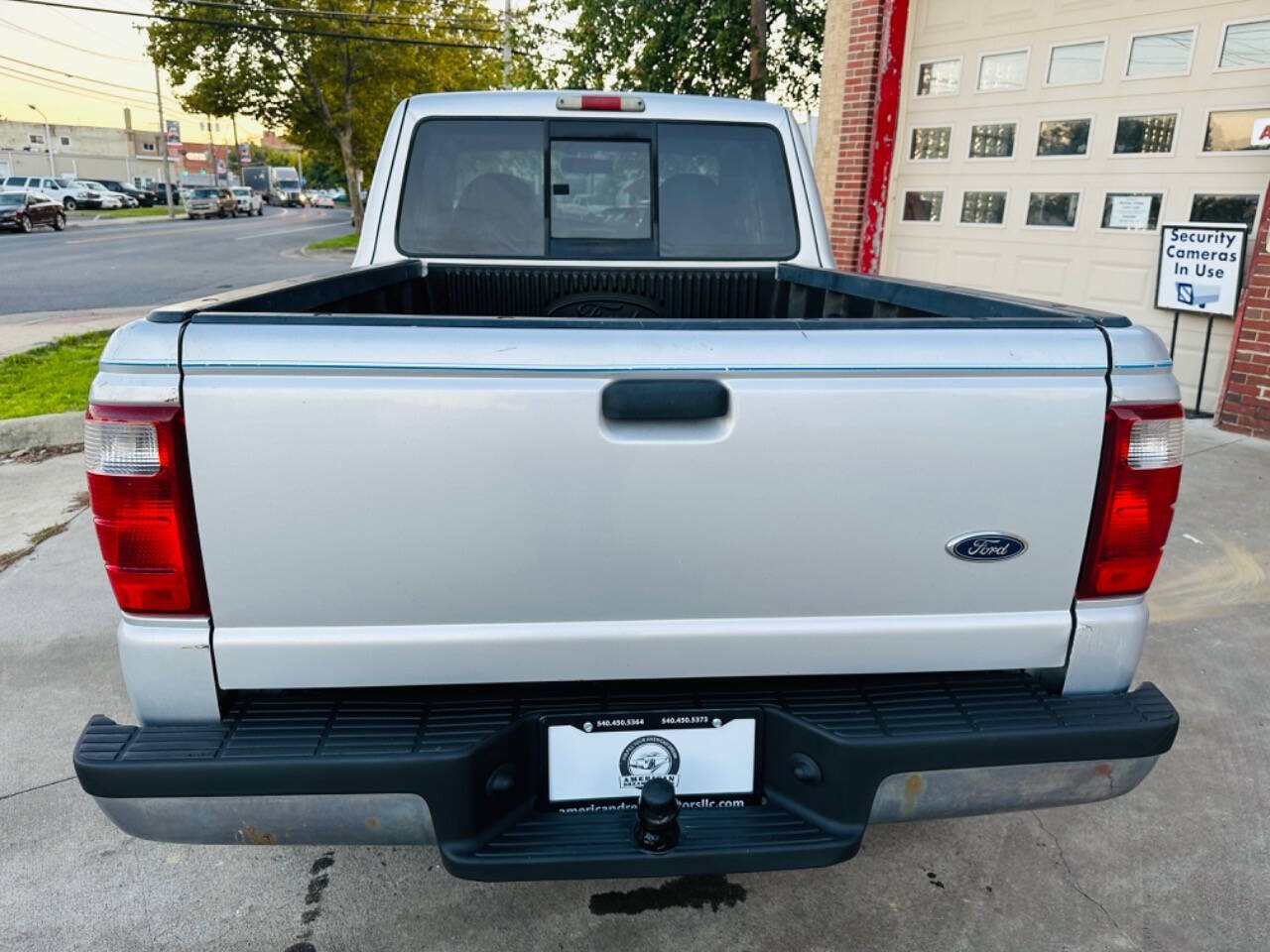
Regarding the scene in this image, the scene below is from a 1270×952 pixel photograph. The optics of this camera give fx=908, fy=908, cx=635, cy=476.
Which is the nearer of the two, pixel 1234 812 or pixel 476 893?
pixel 476 893

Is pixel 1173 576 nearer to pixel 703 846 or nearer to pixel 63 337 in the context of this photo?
pixel 703 846

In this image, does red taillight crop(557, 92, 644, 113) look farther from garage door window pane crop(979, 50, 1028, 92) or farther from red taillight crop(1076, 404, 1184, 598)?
garage door window pane crop(979, 50, 1028, 92)

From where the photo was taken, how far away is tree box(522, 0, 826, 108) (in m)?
12.6

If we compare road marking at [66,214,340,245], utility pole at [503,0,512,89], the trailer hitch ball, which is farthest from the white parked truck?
the trailer hitch ball

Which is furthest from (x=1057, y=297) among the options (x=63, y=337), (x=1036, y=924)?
(x=63, y=337)

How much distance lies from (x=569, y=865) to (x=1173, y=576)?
12.5 ft

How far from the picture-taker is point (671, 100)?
12.0 feet

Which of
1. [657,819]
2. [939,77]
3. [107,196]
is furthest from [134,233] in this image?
[657,819]

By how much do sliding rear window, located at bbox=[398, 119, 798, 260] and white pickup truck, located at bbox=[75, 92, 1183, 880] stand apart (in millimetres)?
1765

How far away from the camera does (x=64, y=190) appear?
4762cm

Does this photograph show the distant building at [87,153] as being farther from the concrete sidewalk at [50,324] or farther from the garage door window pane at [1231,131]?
the garage door window pane at [1231,131]

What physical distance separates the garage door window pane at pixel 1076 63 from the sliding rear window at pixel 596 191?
5.25m

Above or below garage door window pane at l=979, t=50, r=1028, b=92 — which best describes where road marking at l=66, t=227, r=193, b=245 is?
below

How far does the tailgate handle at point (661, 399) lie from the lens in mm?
1668
